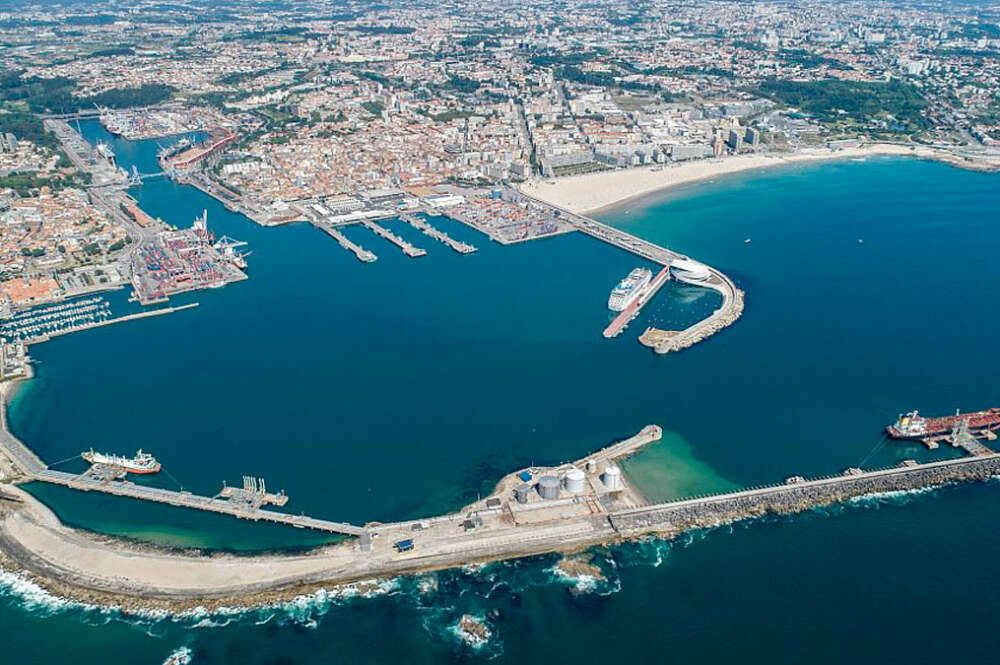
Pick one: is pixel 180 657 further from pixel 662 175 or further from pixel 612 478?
pixel 662 175

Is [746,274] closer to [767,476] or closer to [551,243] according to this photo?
[551,243]

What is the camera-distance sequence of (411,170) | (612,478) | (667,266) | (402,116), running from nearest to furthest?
1. (612,478)
2. (667,266)
3. (411,170)
4. (402,116)

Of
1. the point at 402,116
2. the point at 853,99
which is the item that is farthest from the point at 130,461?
the point at 853,99

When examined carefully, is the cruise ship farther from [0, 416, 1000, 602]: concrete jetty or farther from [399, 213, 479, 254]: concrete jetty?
[0, 416, 1000, 602]: concrete jetty

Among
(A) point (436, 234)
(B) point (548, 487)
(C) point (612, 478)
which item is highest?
(C) point (612, 478)

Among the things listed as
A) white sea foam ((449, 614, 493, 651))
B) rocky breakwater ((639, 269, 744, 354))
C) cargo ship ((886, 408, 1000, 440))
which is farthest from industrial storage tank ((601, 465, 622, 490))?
cargo ship ((886, 408, 1000, 440))

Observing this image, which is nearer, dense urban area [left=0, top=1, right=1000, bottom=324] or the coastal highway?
the coastal highway

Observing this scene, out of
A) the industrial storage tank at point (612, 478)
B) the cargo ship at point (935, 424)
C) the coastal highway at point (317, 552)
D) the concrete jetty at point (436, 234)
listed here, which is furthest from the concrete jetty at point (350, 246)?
the cargo ship at point (935, 424)

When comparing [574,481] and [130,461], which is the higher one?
[574,481]
